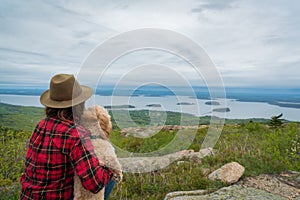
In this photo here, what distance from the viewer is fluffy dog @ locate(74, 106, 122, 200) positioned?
245cm

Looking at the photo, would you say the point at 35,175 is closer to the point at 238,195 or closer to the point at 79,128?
the point at 79,128

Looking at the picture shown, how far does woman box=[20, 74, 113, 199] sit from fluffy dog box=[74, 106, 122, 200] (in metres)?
0.08

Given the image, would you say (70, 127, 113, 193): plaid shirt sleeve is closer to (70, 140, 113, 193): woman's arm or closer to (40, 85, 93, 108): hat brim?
(70, 140, 113, 193): woman's arm

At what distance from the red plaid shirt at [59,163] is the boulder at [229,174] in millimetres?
2518

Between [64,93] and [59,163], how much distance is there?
2.25 feet

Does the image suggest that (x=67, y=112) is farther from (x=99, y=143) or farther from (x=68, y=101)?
(x=99, y=143)

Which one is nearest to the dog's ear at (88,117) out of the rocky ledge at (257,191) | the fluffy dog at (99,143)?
the fluffy dog at (99,143)

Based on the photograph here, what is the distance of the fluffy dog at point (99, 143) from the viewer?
2451 mm

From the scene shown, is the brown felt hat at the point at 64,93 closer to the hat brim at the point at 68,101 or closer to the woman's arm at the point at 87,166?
the hat brim at the point at 68,101

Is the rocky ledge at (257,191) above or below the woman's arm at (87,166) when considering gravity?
below

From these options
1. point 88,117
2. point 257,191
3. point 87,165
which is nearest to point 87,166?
point 87,165

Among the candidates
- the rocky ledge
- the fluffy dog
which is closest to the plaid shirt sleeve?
the fluffy dog

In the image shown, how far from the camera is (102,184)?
93.5 inches

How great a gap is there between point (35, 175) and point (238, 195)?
2.74 metres
